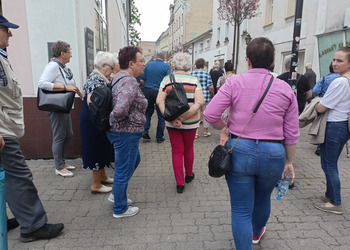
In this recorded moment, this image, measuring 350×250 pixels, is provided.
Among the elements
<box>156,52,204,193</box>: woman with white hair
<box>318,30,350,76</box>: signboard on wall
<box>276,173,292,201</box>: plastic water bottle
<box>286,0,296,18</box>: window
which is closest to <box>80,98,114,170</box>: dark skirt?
<box>156,52,204,193</box>: woman with white hair

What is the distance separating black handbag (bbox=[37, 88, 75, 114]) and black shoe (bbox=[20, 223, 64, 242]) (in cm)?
158

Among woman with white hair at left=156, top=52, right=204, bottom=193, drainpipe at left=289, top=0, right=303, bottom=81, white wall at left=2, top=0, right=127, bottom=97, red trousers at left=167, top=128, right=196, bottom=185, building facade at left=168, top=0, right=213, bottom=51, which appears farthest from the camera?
building facade at left=168, top=0, right=213, bottom=51

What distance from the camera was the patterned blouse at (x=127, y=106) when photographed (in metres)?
2.60

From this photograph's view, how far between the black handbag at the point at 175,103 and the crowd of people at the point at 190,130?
11cm

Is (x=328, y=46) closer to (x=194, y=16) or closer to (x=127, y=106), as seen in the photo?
(x=127, y=106)

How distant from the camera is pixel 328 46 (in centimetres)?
1112

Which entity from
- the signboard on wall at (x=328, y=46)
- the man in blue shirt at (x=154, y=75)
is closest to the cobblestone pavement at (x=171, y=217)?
the man in blue shirt at (x=154, y=75)

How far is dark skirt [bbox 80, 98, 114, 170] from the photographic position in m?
3.36

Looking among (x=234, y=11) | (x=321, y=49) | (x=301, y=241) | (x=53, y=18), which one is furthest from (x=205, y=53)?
(x=301, y=241)

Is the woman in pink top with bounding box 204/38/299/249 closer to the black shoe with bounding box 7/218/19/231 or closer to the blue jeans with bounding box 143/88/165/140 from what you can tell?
the black shoe with bounding box 7/218/19/231

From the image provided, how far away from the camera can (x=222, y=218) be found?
9.93 feet

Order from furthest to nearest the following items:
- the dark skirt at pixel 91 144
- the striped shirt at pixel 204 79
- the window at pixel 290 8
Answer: the window at pixel 290 8
the striped shirt at pixel 204 79
the dark skirt at pixel 91 144

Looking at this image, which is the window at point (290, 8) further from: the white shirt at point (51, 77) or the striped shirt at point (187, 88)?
the white shirt at point (51, 77)

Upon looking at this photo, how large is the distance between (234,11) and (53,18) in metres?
11.1
